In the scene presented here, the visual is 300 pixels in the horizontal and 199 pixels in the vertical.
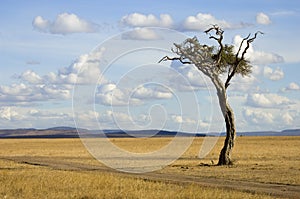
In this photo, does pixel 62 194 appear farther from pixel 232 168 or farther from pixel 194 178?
pixel 232 168

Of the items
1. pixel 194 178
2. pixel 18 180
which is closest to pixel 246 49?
pixel 194 178

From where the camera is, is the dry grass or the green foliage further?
the green foliage

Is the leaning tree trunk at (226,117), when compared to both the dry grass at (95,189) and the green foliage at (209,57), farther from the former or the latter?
the dry grass at (95,189)

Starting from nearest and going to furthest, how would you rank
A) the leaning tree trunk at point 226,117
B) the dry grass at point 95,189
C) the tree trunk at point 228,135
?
the dry grass at point 95,189
the leaning tree trunk at point 226,117
the tree trunk at point 228,135

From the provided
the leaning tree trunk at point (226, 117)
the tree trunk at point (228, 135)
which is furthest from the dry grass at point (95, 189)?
the tree trunk at point (228, 135)

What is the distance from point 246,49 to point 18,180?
63.5ft

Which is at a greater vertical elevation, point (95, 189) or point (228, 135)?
point (228, 135)

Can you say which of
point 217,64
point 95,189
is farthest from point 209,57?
point 95,189

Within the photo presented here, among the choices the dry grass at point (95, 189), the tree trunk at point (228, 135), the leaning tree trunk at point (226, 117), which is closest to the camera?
the dry grass at point (95, 189)

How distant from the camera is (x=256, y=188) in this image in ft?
80.3

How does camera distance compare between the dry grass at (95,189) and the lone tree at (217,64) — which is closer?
the dry grass at (95,189)

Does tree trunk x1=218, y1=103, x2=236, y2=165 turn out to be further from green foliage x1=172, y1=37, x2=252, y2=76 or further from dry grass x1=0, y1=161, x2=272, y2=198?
dry grass x1=0, y1=161, x2=272, y2=198

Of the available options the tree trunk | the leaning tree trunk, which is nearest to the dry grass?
the leaning tree trunk

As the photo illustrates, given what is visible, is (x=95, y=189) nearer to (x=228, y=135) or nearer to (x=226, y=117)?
(x=226, y=117)
